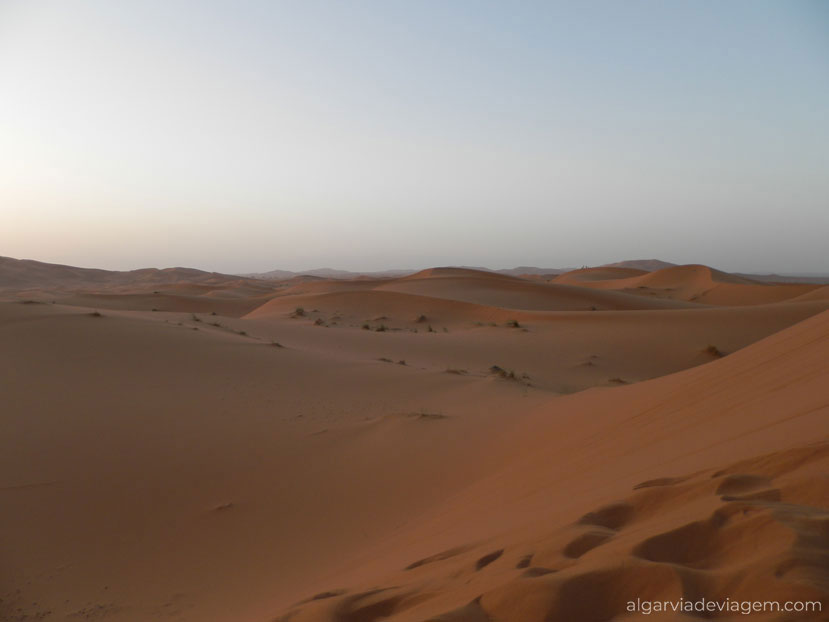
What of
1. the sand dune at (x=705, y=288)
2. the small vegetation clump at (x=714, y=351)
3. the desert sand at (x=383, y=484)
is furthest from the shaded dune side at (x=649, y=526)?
the sand dune at (x=705, y=288)

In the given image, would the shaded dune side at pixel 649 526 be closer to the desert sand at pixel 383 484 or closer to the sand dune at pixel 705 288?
the desert sand at pixel 383 484

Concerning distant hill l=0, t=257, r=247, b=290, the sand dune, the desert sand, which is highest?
distant hill l=0, t=257, r=247, b=290

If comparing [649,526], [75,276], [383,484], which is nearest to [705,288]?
[383,484]

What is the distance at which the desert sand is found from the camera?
2066 mm

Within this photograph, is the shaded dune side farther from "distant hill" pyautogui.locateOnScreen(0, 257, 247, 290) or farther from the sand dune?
"distant hill" pyautogui.locateOnScreen(0, 257, 247, 290)

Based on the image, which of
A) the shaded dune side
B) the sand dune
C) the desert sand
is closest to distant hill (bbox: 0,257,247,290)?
the sand dune

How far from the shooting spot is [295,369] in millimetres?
9000

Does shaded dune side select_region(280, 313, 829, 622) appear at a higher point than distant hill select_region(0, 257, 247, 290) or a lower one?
lower

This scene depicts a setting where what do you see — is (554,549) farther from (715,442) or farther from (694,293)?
(694,293)

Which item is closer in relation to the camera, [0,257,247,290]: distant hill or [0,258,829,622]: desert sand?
[0,258,829,622]: desert sand

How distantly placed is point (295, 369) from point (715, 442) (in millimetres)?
6738

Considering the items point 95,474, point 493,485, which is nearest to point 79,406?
point 95,474

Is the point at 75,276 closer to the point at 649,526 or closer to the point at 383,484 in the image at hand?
the point at 383,484

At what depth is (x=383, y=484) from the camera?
487 cm
